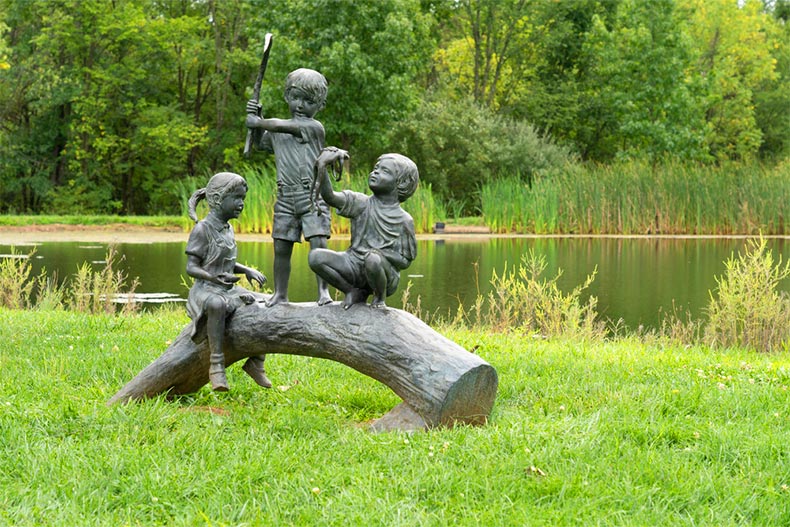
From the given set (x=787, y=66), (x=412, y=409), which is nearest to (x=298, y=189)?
(x=412, y=409)

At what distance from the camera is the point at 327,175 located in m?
5.10

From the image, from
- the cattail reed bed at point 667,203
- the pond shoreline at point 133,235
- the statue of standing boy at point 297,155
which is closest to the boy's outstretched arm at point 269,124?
the statue of standing boy at point 297,155

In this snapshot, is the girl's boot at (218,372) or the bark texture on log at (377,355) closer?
the bark texture on log at (377,355)

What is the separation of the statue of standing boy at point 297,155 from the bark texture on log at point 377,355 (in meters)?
0.36

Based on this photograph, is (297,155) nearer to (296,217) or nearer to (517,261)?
(296,217)

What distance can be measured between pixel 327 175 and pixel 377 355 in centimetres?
99

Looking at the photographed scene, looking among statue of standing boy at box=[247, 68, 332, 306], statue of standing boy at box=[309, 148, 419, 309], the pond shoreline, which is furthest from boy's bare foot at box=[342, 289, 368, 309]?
the pond shoreline

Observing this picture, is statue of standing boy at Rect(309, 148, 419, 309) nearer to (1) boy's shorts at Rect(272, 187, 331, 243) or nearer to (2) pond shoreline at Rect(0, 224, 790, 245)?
(1) boy's shorts at Rect(272, 187, 331, 243)

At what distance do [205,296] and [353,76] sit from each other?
21120 mm

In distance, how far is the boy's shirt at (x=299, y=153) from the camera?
18.7 ft

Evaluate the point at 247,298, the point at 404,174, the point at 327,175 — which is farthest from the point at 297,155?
the point at 247,298

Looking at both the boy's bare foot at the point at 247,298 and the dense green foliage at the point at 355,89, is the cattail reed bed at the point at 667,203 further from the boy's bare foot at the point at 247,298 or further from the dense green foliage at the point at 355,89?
the boy's bare foot at the point at 247,298

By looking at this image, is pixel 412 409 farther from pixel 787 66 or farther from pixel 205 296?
pixel 787 66

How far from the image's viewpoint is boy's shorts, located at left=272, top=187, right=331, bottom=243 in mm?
5754
